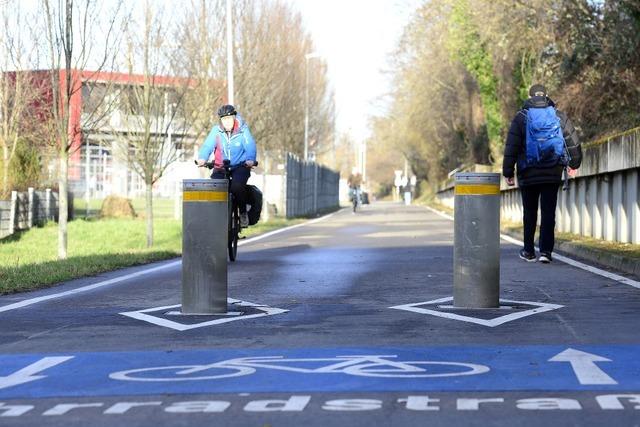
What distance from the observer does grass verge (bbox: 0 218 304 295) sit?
41.5ft

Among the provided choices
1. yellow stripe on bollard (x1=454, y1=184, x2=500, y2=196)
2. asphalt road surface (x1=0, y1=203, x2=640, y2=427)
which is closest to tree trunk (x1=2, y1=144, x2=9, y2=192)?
asphalt road surface (x1=0, y1=203, x2=640, y2=427)

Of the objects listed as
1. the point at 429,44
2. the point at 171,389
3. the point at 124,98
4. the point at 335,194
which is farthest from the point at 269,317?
the point at 335,194

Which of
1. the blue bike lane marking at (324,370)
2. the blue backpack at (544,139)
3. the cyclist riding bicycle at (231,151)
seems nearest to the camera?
the blue bike lane marking at (324,370)

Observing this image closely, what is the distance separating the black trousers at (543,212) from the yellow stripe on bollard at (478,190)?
4839 mm

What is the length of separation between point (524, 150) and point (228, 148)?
3501mm

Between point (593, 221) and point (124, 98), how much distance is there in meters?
11.0

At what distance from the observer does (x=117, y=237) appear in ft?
102

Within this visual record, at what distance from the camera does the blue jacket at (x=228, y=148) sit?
14.4 meters

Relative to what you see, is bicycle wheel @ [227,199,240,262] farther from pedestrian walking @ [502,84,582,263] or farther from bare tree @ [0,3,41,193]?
bare tree @ [0,3,41,193]

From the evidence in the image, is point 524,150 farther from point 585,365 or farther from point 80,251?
point 80,251

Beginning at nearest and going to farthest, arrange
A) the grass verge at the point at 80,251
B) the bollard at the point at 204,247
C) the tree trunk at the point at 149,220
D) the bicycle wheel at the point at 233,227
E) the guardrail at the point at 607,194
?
the bollard at the point at 204,247, the grass verge at the point at 80,251, the bicycle wheel at the point at 233,227, the guardrail at the point at 607,194, the tree trunk at the point at 149,220

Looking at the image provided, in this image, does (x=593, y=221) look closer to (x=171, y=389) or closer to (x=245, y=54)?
(x=171, y=389)

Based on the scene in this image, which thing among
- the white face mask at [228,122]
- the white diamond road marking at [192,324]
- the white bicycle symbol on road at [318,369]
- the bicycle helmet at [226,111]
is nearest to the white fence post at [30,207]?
the white face mask at [228,122]

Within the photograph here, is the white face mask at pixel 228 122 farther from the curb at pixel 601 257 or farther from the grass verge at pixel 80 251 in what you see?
the curb at pixel 601 257
